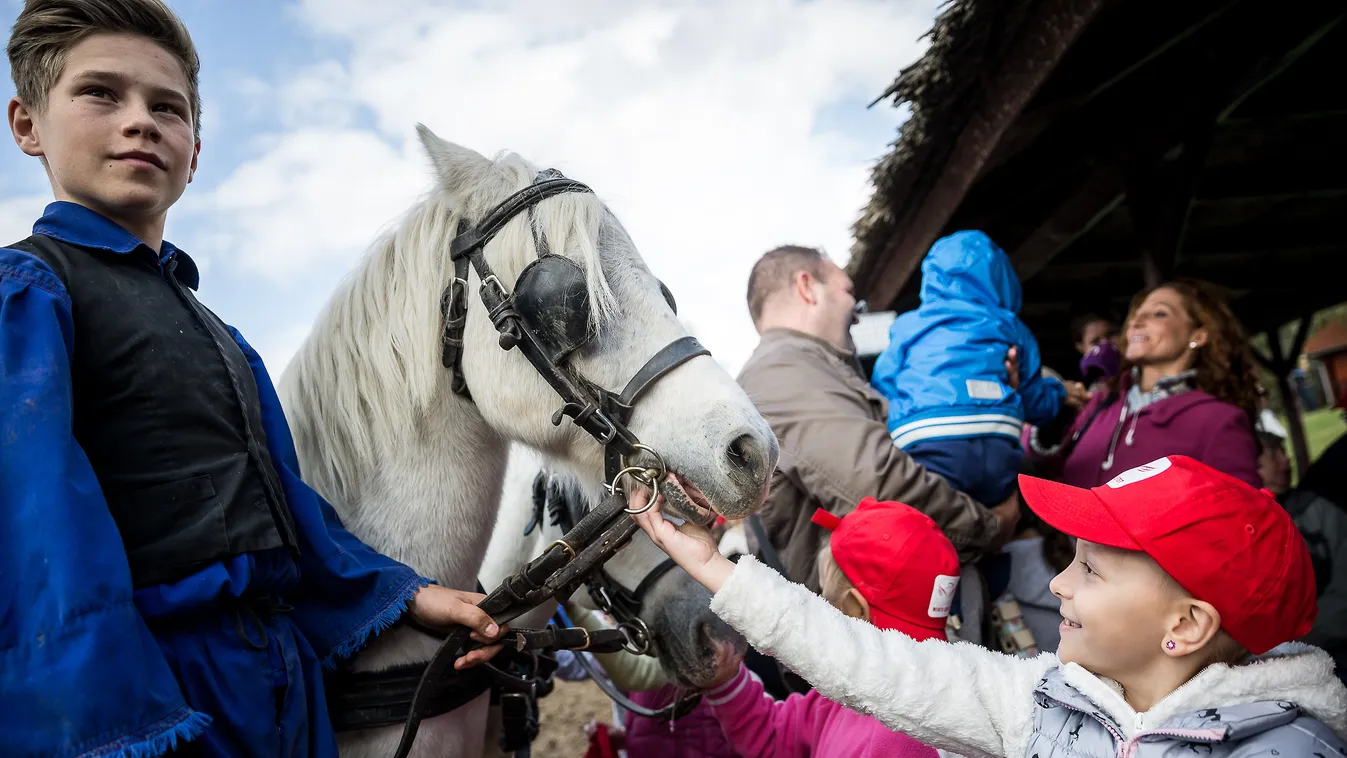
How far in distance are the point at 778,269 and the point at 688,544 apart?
1.68 metres

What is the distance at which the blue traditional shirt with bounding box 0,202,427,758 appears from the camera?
0.88 m

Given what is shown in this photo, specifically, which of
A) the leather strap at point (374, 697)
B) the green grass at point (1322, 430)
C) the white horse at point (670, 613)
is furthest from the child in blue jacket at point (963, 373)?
the green grass at point (1322, 430)

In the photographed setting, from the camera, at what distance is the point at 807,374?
2492mm

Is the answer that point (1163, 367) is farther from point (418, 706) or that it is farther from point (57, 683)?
point (57, 683)

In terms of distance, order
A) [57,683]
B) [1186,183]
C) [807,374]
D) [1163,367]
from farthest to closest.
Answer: [1186,183], [1163,367], [807,374], [57,683]

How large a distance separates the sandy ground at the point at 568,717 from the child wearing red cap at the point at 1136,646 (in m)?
4.49

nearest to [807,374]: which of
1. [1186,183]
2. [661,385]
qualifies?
[661,385]

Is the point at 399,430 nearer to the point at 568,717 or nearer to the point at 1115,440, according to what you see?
the point at 1115,440

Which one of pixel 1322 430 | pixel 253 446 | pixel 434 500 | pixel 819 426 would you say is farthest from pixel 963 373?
pixel 1322 430

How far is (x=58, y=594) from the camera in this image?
0.89 metres

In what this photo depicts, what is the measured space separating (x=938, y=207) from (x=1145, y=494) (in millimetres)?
3046

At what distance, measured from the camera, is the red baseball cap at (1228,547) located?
3.54 feet

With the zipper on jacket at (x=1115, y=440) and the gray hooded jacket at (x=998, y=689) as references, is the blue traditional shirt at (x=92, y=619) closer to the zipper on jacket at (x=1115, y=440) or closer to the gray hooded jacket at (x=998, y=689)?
the gray hooded jacket at (x=998, y=689)

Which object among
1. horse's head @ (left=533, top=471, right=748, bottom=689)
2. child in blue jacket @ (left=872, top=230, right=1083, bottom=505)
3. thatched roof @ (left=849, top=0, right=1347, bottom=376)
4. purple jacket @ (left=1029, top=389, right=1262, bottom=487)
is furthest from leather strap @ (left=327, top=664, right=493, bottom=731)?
thatched roof @ (left=849, top=0, right=1347, bottom=376)
